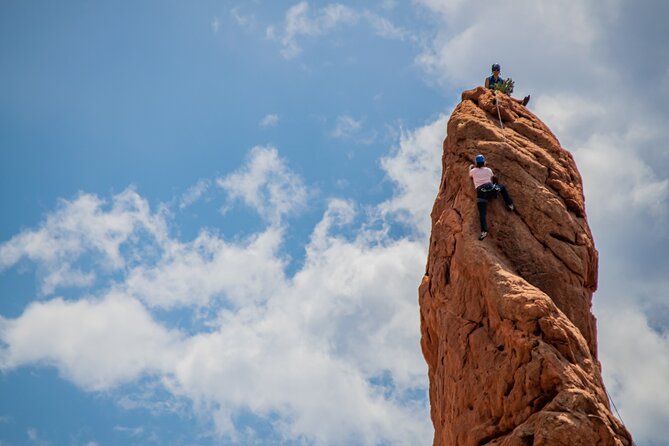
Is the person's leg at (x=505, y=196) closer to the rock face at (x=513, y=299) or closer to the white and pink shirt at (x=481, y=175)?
the rock face at (x=513, y=299)

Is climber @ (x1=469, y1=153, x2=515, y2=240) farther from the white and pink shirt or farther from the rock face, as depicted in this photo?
the rock face

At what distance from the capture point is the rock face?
16.3m

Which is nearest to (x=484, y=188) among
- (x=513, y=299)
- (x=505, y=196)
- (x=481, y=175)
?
(x=481, y=175)

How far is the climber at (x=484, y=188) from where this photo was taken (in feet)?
68.0

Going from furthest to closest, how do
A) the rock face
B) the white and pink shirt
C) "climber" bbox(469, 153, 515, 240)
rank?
the white and pink shirt → "climber" bbox(469, 153, 515, 240) → the rock face

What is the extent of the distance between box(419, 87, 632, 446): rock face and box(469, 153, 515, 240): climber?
275 mm

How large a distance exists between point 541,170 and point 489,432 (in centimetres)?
887

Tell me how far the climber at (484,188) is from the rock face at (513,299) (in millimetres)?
275

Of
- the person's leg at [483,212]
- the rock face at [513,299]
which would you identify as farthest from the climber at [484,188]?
the rock face at [513,299]

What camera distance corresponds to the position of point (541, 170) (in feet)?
73.7

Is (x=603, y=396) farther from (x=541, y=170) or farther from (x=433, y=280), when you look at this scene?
(x=541, y=170)

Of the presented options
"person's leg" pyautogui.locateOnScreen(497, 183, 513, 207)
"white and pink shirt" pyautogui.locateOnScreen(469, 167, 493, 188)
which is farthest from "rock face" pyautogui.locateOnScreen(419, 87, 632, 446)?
"white and pink shirt" pyautogui.locateOnScreen(469, 167, 493, 188)

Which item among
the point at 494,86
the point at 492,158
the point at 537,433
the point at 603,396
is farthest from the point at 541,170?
the point at 537,433

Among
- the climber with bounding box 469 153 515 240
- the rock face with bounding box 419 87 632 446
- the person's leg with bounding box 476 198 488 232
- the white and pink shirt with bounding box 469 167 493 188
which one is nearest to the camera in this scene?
the rock face with bounding box 419 87 632 446
